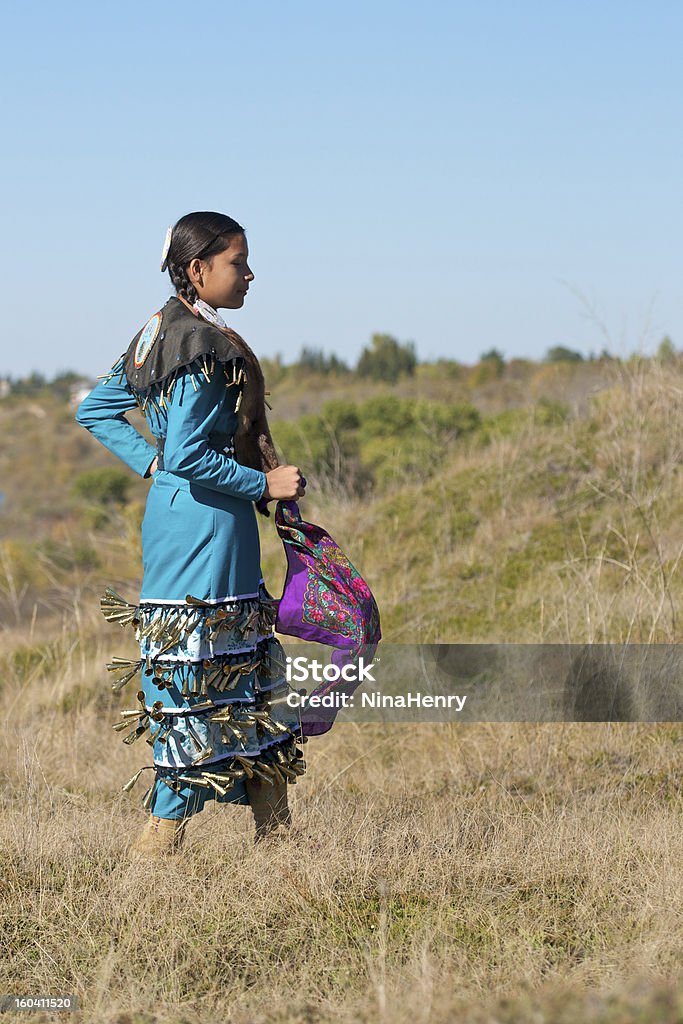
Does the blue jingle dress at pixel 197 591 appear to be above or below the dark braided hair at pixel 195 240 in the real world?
below

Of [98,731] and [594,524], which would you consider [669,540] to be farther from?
[98,731]

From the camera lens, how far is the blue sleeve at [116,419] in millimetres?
3404

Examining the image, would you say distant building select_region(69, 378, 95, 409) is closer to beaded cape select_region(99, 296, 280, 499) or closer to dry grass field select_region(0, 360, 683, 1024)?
beaded cape select_region(99, 296, 280, 499)

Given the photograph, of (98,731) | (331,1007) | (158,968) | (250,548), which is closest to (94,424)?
(250,548)

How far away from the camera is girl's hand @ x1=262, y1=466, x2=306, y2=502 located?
320cm

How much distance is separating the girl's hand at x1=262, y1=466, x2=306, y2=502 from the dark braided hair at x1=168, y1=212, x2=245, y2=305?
57cm

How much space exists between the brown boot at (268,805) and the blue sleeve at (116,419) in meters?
1.00

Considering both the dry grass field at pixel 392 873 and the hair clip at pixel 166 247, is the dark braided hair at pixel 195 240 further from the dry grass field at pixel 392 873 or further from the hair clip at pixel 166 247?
the dry grass field at pixel 392 873

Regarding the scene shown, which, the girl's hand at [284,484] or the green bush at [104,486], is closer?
the girl's hand at [284,484]

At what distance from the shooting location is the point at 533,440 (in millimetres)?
9109
